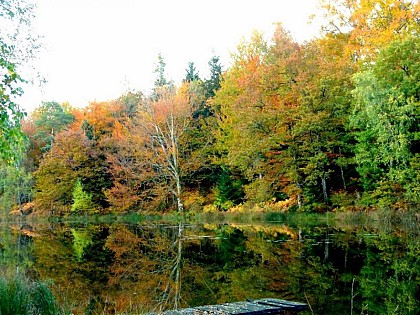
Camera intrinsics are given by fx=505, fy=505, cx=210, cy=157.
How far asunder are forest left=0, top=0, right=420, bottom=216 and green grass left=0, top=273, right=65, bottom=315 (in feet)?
7.10

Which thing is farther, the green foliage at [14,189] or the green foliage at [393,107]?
the green foliage at [14,189]

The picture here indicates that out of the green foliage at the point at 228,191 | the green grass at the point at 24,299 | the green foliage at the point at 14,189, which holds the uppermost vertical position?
the green foliage at the point at 14,189

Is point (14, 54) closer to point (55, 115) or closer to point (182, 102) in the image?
point (182, 102)

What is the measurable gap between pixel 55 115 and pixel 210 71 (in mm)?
15931

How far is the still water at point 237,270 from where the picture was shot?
791 centimetres

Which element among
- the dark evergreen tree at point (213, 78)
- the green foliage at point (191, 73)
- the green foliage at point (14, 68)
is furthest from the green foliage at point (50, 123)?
the green foliage at point (14, 68)

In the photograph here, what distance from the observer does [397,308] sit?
689 centimetres

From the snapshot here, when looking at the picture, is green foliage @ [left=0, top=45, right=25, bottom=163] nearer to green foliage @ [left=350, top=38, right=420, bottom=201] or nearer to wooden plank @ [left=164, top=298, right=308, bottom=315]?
wooden plank @ [left=164, top=298, right=308, bottom=315]

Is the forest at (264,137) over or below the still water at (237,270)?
over

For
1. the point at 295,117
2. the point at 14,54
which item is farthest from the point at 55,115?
A: the point at 14,54

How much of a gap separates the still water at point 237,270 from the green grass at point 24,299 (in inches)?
23.9

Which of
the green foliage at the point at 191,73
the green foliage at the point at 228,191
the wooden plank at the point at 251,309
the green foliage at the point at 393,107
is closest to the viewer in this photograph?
the wooden plank at the point at 251,309

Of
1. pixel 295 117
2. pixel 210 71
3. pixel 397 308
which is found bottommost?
pixel 397 308

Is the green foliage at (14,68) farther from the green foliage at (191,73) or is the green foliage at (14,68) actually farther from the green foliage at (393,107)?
the green foliage at (191,73)
